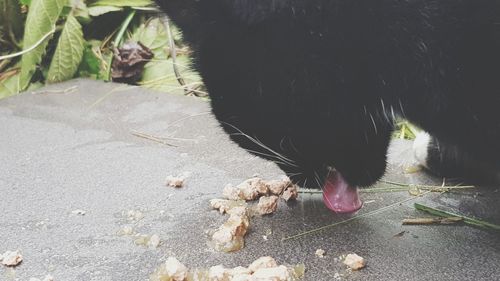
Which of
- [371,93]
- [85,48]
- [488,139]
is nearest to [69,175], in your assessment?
[371,93]

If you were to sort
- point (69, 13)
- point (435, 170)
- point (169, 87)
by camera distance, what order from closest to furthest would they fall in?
point (435, 170) < point (169, 87) < point (69, 13)

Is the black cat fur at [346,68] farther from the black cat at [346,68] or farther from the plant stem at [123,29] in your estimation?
the plant stem at [123,29]

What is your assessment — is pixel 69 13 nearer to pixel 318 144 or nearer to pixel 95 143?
pixel 95 143

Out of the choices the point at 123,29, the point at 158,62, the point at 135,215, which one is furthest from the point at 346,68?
the point at 123,29

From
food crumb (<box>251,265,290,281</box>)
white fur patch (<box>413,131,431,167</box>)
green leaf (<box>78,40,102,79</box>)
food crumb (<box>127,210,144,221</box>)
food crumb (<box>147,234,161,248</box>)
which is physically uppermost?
white fur patch (<box>413,131,431,167</box>)

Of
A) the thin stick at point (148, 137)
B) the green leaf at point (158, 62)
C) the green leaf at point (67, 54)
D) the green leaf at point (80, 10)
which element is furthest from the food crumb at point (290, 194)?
the green leaf at point (80, 10)

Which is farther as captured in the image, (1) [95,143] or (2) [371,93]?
(1) [95,143]

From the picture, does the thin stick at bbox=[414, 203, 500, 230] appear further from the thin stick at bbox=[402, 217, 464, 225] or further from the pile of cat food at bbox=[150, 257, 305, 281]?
the pile of cat food at bbox=[150, 257, 305, 281]

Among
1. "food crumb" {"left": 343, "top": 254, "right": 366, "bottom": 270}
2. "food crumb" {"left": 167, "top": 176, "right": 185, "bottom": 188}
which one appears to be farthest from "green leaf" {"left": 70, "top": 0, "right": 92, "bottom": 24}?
"food crumb" {"left": 343, "top": 254, "right": 366, "bottom": 270}

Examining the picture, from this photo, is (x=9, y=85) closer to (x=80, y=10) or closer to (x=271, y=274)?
(x=80, y=10)
